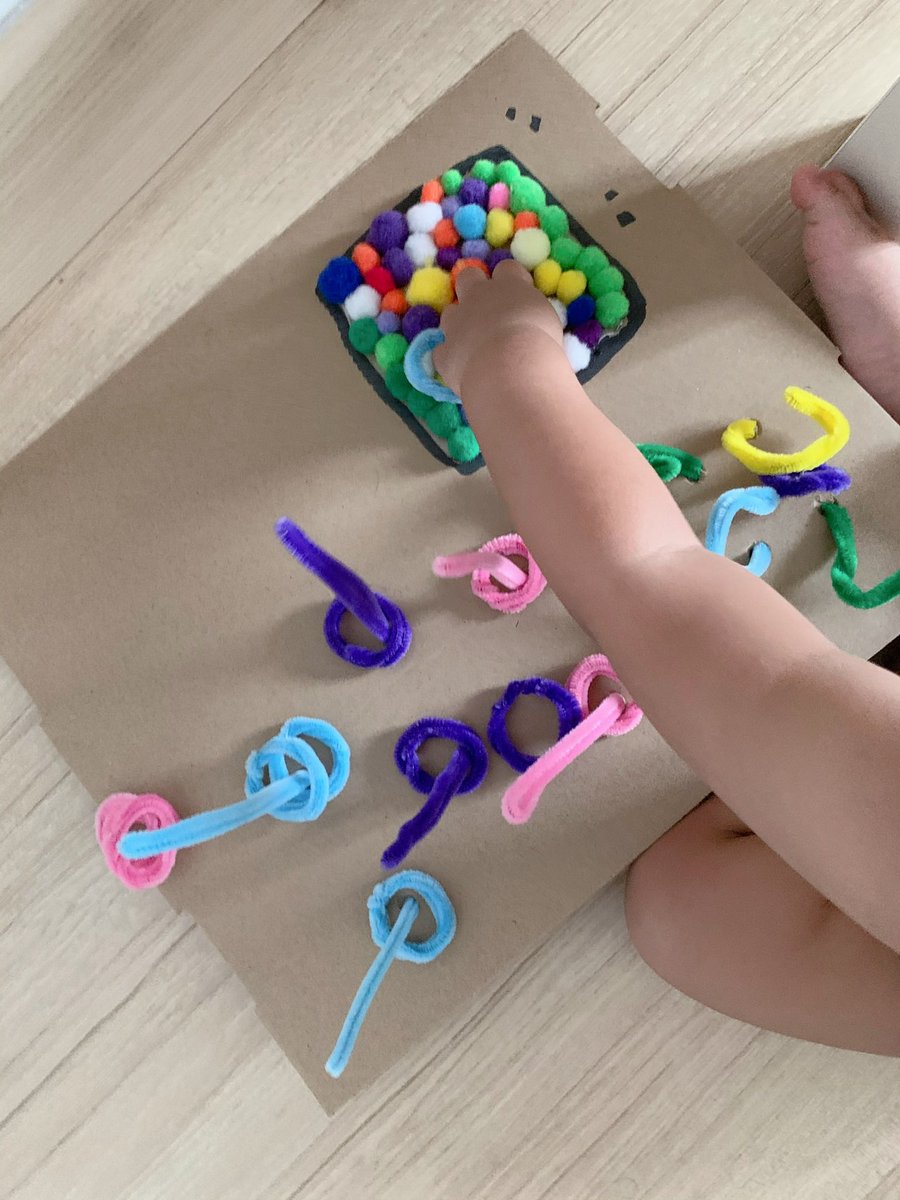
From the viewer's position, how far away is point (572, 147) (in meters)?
0.60

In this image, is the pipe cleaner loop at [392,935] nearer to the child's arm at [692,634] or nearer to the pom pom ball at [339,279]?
the child's arm at [692,634]

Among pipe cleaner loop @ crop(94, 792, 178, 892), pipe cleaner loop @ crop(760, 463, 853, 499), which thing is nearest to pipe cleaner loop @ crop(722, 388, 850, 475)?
pipe cleaner loop @ crop(760, 463, 853, 499)

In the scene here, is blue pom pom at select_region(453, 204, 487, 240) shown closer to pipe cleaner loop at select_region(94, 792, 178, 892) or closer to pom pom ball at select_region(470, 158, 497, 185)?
pom pom ball at select_region(470, 158, 497, 185)

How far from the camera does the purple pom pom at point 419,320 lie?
0.58m

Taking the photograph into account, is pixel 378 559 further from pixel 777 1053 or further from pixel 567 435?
pixel 777 1053

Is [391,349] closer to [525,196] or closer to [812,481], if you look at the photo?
[525,196]

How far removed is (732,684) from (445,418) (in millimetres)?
261

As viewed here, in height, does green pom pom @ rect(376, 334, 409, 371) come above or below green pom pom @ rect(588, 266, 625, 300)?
above

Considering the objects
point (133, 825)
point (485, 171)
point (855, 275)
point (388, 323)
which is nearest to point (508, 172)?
point (485, 171)

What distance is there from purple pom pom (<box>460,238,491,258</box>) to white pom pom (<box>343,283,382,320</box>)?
6cm

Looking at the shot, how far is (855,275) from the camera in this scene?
59cm

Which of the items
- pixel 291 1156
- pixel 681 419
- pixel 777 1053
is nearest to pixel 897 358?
pixel 681 419

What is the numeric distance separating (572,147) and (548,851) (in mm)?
429

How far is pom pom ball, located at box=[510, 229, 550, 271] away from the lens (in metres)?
0.58
